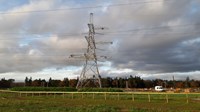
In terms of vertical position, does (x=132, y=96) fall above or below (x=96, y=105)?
above

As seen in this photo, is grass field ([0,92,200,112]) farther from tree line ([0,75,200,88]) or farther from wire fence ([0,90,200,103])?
tree line ([0,75,200,88])

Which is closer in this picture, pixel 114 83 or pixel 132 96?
pixel 132 96

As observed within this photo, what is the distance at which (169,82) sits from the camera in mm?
192875

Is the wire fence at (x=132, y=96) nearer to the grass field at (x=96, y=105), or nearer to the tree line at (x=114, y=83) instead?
the grass field at (x=96, y=105)

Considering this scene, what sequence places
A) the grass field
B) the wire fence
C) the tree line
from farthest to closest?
the tree line < the wire fence < the grass field

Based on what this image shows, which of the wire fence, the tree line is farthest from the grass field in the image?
the tree line

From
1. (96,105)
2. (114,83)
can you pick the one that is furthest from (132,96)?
(114,83)

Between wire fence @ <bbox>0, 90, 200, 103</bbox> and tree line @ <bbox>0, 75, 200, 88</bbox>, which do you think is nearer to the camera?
wire fence @ <bbox>0, 90, 200, 103</bbox>

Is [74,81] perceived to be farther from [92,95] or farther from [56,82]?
[92,95]

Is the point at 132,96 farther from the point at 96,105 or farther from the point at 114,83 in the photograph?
the point at 114,83

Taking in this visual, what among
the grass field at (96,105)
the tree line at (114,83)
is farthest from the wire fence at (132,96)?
the tree line at (114,83)

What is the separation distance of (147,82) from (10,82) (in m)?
68.0

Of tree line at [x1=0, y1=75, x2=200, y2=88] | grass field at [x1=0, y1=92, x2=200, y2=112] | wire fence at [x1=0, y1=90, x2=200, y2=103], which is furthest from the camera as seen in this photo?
tree line at [x1=0, y1=75, x2=200, y2=88]

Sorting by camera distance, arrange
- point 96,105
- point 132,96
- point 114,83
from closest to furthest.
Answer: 1. point 96,105
2. point 132,96
3. point 114,83
